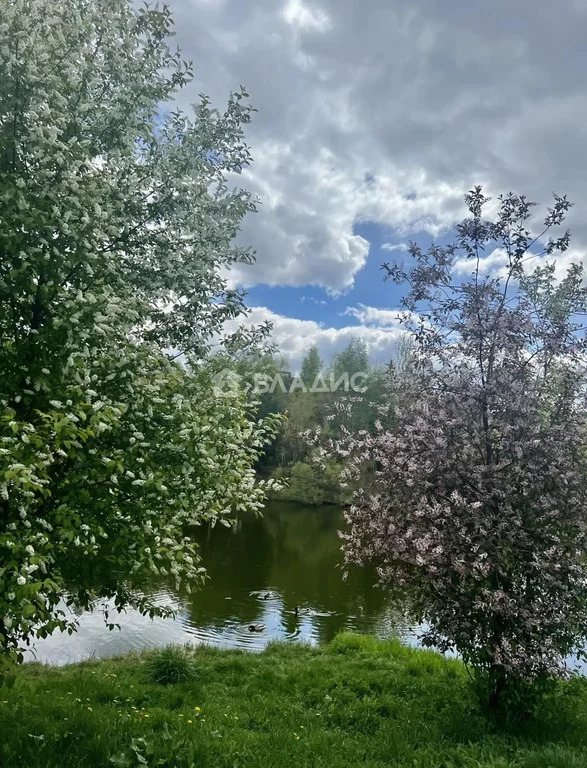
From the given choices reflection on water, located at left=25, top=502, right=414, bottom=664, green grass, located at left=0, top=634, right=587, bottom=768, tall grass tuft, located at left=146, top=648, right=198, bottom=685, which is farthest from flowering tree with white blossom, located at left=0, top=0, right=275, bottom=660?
reflection on water, located at left=25, top=502, right=414, bottom=664

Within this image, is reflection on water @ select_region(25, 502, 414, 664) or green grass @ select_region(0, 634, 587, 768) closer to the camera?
green grass @ select_region(0, 634, 587, 768)

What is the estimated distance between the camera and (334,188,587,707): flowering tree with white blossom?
7316mm

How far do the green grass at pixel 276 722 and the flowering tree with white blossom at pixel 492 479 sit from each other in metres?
0.97

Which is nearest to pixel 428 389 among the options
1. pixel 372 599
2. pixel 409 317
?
pixel 409 317

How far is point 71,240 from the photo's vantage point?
571 centimetres

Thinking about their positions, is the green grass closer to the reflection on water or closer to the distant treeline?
the reflection on water

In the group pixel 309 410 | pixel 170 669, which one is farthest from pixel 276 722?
pixel 309 410

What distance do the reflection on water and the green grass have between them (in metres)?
4.22

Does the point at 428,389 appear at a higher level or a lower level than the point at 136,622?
higher

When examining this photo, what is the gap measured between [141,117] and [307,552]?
31.2 metres

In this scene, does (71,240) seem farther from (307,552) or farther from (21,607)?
(307,552)

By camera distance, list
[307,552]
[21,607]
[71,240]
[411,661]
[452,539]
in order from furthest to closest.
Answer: [307,552] → [411,661] → [452,539] → [71,240] → [21,607]

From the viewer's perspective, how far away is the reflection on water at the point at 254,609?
1745 centimetres

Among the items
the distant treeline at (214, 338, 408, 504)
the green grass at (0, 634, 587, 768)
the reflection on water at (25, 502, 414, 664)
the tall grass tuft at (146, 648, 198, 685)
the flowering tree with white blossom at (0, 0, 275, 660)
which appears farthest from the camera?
the distant treeline at (214, 338, 408, 504)
